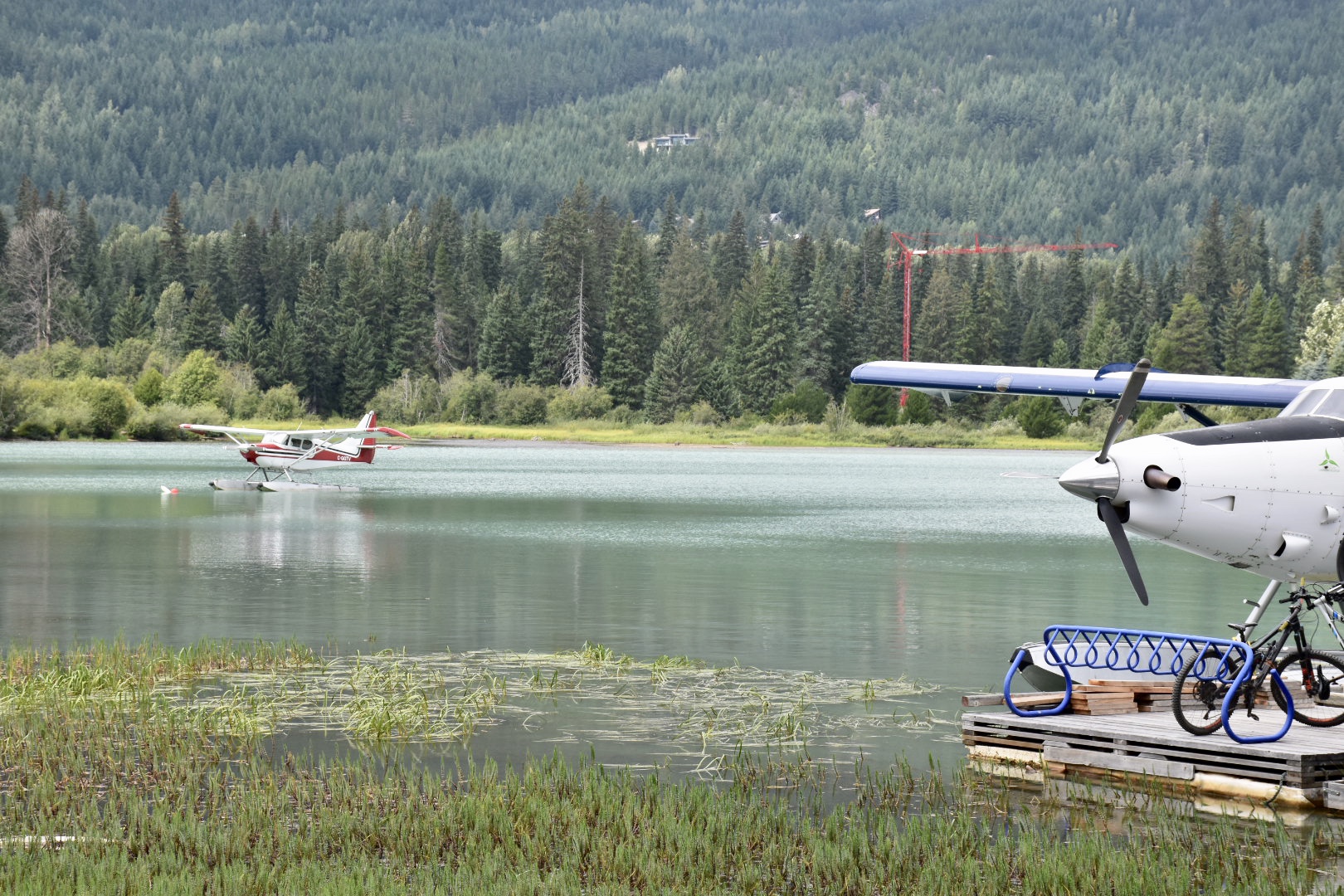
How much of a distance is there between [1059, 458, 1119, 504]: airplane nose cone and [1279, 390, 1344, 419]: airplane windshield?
62.1 inches

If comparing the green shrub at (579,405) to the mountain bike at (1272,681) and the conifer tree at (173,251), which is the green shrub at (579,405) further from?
the mountain bike at (1272,681)

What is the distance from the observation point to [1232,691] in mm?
9047

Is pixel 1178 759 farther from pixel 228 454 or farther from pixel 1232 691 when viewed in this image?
pixel 228 454

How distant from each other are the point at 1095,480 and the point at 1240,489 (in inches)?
36.5

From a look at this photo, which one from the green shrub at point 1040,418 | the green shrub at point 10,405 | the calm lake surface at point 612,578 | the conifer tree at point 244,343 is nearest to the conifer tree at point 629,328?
the conifer tree at point 244,343

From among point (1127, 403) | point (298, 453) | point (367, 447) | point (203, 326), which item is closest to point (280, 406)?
point (203, 326)

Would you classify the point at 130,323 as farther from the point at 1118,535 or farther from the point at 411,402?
the point at 1118,535

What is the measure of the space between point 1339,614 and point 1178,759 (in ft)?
4.65

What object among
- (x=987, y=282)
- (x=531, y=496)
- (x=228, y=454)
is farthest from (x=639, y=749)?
(x=987, y=282)

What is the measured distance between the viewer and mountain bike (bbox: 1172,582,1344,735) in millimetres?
9250

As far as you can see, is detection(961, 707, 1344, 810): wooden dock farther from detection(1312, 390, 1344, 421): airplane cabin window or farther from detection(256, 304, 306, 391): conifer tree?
detection(256, 304, 306, 391): conifer tree

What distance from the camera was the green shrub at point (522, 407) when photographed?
316ft

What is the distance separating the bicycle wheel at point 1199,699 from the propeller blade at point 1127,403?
4.78 feet

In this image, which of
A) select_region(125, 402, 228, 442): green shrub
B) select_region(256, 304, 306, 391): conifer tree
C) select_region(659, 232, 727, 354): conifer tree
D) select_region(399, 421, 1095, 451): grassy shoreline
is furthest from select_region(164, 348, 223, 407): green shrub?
select_region(659, 232, 727, 354): conifer tree
